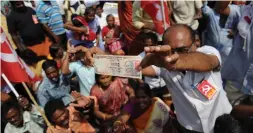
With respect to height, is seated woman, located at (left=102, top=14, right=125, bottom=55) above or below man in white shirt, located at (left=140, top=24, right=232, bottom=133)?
below

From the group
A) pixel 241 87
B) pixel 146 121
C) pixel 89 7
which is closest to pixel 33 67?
pixel 89 7

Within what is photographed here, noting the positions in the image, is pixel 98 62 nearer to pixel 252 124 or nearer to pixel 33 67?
pixel 252 124

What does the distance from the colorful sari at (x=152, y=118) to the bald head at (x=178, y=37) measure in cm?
126

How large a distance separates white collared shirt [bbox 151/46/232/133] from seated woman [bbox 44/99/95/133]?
115 centimetres

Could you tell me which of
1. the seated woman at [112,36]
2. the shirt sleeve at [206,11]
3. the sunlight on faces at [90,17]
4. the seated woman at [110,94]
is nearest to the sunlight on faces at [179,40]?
the seated woman at [110,94]

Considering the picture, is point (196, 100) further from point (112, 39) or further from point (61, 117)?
point (112, 39)

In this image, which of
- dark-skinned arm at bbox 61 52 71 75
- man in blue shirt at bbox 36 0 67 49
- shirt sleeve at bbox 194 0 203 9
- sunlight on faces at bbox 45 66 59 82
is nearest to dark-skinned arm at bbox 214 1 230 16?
shirt sleeve at bbox 194 0 203 9

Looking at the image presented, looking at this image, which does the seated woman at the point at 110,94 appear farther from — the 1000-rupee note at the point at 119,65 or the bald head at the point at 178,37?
the bald head at the point at 178,37

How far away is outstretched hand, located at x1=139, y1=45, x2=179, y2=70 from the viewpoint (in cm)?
163

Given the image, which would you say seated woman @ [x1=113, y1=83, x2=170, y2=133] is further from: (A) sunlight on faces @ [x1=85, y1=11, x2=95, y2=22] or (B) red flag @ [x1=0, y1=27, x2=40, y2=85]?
(A) sunlight on faces @ [x1=85, y1=11, x2=95, y2=22]

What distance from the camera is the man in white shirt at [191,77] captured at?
183cm

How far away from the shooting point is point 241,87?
13.0 feet

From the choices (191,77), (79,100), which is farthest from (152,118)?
(191,77)

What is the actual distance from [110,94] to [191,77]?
1368mm
